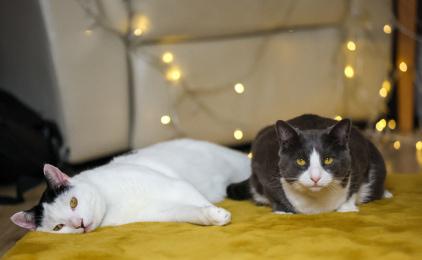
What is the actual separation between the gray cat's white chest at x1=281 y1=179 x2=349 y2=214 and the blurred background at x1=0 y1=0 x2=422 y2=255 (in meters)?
0.72

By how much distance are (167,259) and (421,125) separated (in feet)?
7.79

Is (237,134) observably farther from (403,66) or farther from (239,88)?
(403,66)

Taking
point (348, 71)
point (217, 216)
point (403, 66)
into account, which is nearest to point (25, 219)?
point (217, 216)

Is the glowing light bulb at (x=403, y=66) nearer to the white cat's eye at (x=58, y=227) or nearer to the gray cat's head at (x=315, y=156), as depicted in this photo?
the gray cat's head at (x=315, y=156)

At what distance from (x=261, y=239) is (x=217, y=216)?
0.51ft

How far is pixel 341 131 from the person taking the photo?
4.74 ft

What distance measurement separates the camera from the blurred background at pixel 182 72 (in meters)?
2.27

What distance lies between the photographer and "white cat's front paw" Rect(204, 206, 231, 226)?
1455mm

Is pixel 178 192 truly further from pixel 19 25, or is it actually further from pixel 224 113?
pixel 19 25

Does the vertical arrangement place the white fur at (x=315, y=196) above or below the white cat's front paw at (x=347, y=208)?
above

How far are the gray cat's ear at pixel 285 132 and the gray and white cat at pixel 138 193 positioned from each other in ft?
0.79

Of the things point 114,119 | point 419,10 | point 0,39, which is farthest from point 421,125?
point 0,39

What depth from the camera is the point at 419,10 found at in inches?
124

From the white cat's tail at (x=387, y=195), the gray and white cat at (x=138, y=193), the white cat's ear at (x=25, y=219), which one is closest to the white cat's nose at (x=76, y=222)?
the gray and white cat at (x=138, y=193)
